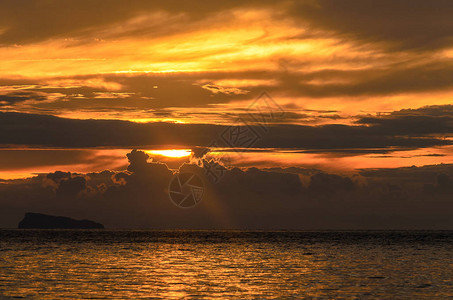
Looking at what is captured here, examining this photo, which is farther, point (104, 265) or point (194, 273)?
point (104, 265)

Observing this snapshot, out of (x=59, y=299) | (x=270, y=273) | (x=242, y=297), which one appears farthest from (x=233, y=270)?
(x=59, y=299)

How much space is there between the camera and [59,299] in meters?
54.3

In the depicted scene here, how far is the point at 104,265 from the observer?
302ft

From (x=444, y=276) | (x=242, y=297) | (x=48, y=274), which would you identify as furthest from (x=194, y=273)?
(x=444, y=276)

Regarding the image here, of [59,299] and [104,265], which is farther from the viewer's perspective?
[104,265]

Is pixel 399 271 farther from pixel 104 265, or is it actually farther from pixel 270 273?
pixel 104 265

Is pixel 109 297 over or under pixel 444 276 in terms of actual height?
over

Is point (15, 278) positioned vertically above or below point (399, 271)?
above

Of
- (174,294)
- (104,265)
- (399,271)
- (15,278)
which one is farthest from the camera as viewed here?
(104,265)

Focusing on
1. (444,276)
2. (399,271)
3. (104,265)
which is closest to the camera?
(444,276)

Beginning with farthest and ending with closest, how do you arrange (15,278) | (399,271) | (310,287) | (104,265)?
1. (104,265)
2. (399,271)
3. (15,278)
4. (310,287)

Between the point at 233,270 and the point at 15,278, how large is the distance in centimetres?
2875

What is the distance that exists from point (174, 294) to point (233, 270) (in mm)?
27332

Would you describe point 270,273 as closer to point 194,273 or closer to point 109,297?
point 194,273
